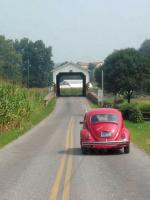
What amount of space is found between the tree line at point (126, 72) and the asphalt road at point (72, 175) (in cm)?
6329

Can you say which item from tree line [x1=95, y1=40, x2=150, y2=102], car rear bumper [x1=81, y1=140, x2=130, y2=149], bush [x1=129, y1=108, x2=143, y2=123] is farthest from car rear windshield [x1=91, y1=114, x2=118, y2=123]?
tree line [x1=95, y1=40, x2=150, y2=102]

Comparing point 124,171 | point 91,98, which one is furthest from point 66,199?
point 91,98

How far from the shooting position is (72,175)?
16078mm

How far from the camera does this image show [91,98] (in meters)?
101

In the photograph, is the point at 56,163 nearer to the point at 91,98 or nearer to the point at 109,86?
the point at 109,86

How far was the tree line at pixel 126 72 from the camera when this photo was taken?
291ft

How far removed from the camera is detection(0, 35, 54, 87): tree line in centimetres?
15596

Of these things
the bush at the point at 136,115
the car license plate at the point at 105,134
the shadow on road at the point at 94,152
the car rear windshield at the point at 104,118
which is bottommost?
the bush at the point at 136,115

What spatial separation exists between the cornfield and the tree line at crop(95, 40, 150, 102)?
40839mm

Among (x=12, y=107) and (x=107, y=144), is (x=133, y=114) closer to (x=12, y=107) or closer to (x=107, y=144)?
(x=12, y=107)

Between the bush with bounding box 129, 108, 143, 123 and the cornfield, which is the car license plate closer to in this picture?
the cornfield

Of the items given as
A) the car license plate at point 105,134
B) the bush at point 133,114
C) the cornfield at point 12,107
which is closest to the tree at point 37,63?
the bush at point 133,114

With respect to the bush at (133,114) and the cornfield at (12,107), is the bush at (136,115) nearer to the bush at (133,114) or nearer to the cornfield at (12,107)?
the bush at (133,114)

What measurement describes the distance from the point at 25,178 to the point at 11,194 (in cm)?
277
